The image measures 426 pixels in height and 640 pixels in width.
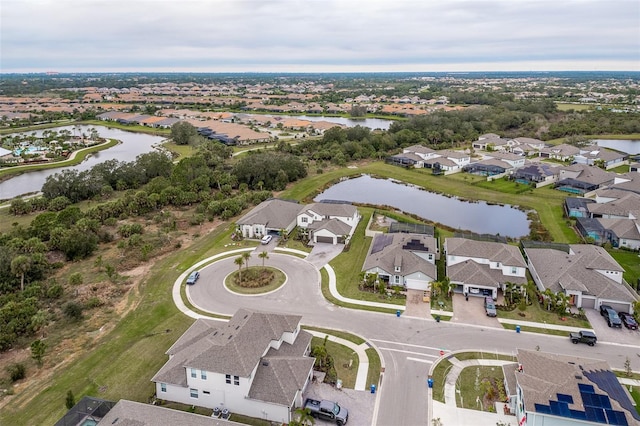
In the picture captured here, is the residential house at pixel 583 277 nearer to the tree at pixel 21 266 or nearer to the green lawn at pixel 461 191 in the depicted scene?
the green lawn at pixel 461 191

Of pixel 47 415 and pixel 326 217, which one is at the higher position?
pixel 326 217

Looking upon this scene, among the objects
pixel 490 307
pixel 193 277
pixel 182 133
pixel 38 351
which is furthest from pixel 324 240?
pixel 182 133

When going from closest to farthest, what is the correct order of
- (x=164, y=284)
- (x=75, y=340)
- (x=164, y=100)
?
(x=75, y=340) → (x=164, y=284) → (x=164, y=100)

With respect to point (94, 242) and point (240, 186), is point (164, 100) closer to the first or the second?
point (240, 186)

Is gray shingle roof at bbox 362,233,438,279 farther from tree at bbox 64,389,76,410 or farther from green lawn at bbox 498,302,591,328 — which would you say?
tree at bbox 64,389,76,410

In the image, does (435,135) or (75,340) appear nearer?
(75,340)

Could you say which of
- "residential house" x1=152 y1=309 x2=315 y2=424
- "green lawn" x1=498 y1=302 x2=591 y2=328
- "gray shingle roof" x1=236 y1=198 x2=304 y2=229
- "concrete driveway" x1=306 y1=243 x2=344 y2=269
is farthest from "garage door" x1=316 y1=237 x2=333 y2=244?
"residential house" x1=152 y1=309 x2=315 y2=424

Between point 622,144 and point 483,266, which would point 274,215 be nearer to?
point 483,266

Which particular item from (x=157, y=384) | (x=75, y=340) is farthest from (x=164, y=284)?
(x=157, y=384)
